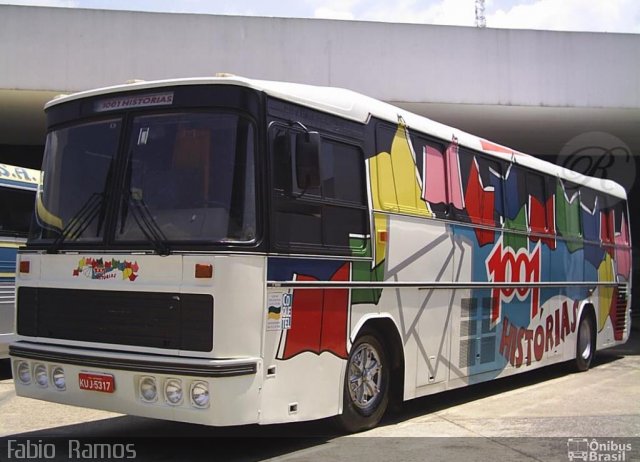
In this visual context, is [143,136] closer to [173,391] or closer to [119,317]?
[119,317]

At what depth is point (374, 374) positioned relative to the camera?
716 centimetres

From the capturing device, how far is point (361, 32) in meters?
15.7

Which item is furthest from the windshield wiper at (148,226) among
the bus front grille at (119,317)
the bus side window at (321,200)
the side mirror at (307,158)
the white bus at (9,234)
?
the white bus at (9,234)

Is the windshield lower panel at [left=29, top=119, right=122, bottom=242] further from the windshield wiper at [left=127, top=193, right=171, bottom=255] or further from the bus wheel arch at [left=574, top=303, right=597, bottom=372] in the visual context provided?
the bus wheel arch at [left=574, top=303, right=597, bottom=372]

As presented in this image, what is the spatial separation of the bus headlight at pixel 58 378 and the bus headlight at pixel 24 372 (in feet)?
1.08

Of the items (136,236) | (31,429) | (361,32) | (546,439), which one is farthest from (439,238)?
(361,32)

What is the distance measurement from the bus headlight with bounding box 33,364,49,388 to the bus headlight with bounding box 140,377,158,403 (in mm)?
1086

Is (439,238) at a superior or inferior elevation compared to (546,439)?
superior

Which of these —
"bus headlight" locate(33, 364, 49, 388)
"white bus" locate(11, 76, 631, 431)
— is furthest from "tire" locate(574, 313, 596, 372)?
"bus headlight" locate(33, 364, 49, 388)

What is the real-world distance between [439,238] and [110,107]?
389 centimetres

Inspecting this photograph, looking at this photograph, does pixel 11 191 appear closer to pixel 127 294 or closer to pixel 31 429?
pixel 31 429

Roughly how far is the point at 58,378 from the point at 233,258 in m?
1.97

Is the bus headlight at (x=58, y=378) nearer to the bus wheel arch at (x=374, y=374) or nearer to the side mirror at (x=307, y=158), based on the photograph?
the bus wheel arch at (x=374, y=374)

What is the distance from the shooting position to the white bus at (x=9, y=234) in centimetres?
1021
